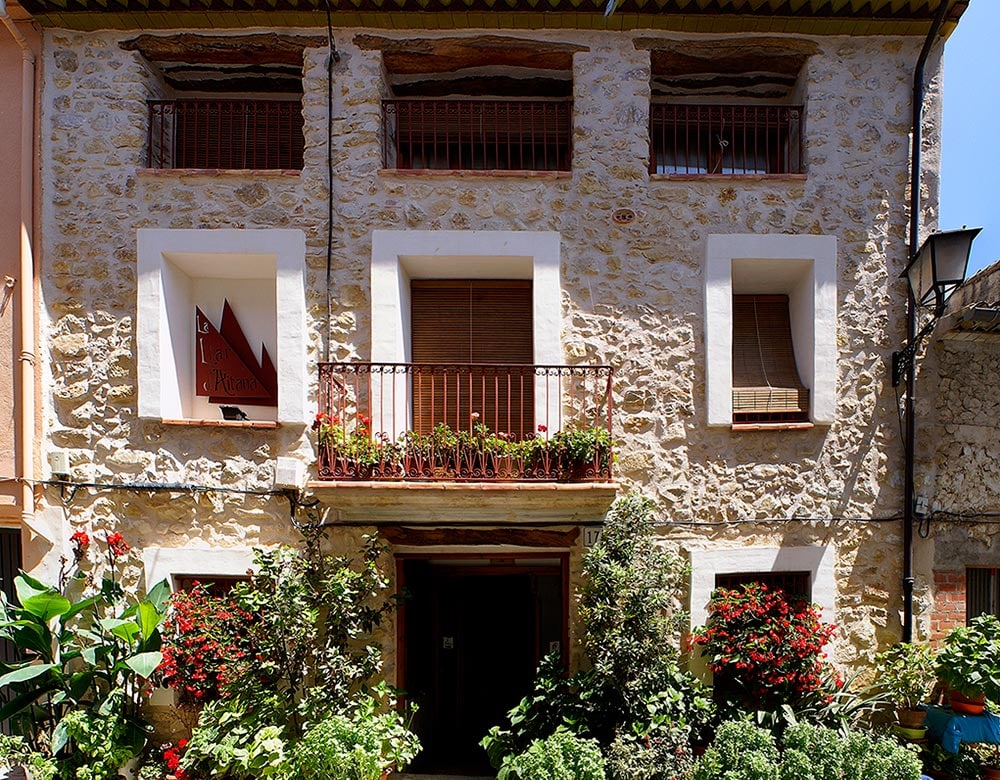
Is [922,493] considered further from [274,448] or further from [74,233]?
[74,233]

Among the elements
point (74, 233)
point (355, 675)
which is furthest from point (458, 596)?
point (74, 233)

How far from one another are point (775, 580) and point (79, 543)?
6.81 m

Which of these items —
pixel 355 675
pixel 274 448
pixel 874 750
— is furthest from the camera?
pixel 274 448

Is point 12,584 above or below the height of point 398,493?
below

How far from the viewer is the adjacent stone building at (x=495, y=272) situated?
6.56 meters

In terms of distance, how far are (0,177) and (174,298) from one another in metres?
1.99

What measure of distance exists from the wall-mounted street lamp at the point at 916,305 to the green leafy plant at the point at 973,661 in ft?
1.55

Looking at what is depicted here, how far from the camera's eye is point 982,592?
6973 millimetres

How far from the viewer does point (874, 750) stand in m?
5.38

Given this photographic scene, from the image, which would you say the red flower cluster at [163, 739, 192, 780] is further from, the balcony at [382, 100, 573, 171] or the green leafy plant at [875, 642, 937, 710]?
the green leafy plant at [875, 642, 937, 710]

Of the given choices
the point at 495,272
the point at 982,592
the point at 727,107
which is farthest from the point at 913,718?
the point at 727,107

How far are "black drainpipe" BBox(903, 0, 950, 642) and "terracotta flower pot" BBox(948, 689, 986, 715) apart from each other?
611 millimetres

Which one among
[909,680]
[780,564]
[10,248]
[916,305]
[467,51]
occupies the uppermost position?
[467,51]

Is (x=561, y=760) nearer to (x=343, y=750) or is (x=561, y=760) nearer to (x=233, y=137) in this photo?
(x=343, y=750)
